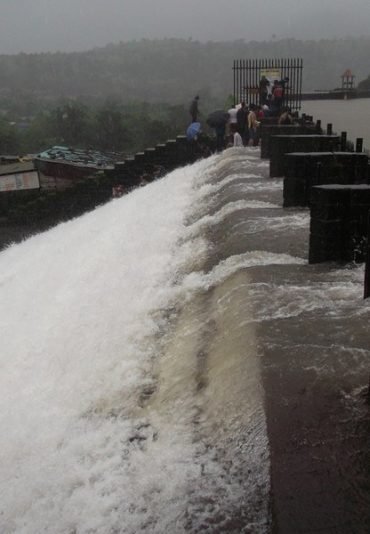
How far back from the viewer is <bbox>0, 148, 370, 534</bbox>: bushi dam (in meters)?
2.87

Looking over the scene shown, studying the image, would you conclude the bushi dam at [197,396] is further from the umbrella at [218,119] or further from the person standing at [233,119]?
the umbrella at [218,119]

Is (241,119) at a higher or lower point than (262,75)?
lower

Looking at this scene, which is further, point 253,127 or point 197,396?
point 253,127

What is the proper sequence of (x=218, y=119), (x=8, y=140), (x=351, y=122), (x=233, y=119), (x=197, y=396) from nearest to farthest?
1. (x=197, y=396)
2. (x=233, y=119)
3. (x=218, y=119)
4. (x=351, y=122)
5. (x=8, y=140)

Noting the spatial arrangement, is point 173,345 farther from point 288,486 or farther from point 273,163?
point 273,163

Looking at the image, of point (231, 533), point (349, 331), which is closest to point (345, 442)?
point (231, 533)

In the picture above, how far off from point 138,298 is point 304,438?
10.2 feet

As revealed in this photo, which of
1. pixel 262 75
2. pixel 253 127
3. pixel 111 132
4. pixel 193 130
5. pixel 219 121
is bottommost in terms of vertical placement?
pixel 111 132

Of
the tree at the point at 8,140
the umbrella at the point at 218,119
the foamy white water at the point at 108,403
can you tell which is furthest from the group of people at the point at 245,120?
the tree at the point at 8,140

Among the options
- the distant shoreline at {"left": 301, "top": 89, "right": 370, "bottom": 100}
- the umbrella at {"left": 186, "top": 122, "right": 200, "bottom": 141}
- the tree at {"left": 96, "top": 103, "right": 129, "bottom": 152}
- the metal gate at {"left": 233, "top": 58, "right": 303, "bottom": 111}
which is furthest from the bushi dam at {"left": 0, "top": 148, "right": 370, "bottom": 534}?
the tree at {"left": 96, "top": 103, "right": 129, "bottom": 152}

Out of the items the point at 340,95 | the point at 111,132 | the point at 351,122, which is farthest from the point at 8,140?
the point at 351,122

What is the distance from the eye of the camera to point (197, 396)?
3.70m

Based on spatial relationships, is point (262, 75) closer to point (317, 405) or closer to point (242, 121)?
point (242, 121)

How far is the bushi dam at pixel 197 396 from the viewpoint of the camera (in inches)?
113
